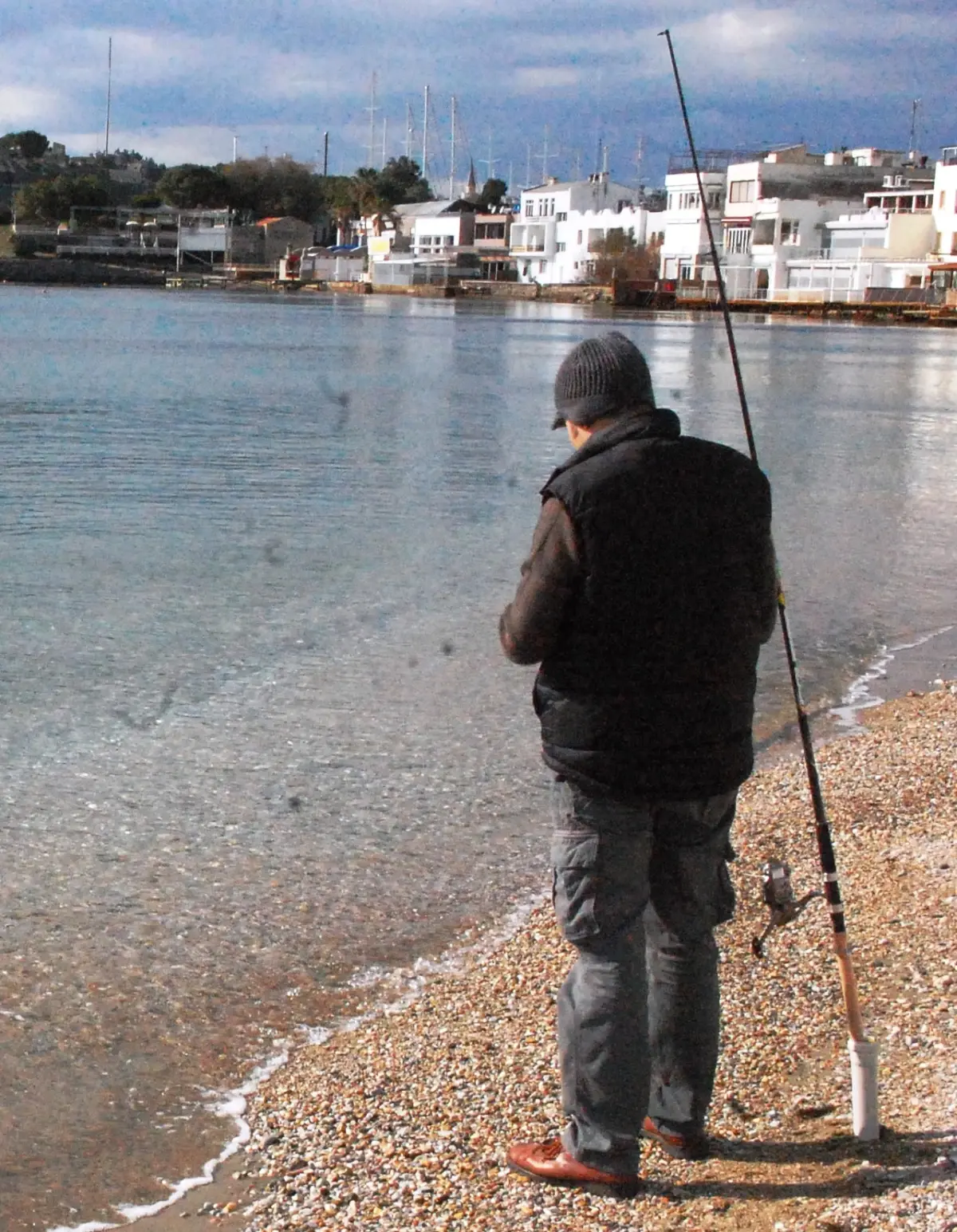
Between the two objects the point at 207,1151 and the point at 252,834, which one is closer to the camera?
the point at 207,1151

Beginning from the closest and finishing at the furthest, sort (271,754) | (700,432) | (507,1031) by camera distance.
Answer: (507,1031) → (271,754) → (700,432)

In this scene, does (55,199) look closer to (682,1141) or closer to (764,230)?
(764,230)

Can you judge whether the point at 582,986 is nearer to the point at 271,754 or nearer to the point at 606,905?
the point at 606,905

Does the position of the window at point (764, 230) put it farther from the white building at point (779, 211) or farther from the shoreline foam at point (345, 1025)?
the shoreline foam at point (345, 1025)

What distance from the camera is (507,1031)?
4.70 m

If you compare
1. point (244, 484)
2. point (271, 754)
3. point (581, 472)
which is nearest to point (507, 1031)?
point (581, 472)

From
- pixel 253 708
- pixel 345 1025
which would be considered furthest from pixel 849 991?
pixel 253 708

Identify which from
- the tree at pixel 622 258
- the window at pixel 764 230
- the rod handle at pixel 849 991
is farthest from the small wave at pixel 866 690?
the tree at pixel 622 258

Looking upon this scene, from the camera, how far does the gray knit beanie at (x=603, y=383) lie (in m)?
3.45

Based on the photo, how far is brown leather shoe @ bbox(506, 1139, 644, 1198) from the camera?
3650mm

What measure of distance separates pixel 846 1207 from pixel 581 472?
1731 mm

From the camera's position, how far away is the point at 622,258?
111062mm

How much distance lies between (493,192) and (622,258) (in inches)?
2524

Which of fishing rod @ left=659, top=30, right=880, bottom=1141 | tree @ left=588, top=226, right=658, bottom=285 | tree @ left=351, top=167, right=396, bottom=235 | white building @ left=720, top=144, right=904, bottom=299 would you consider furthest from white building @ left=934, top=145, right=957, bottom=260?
fishing rod @ left=659, top=30, right=880, bottom=1141
